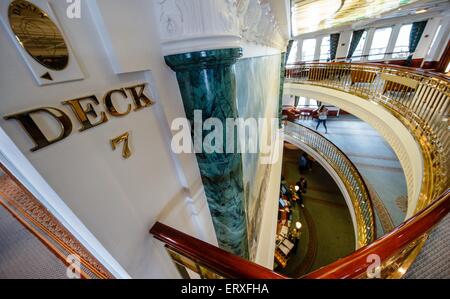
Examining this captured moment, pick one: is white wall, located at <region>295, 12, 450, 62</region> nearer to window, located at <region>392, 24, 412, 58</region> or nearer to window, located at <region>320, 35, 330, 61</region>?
window, located at <region>392, 24, 412, 58</region>

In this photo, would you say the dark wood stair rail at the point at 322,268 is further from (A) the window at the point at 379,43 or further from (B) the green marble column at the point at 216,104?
(A) the window at the point at 379,43

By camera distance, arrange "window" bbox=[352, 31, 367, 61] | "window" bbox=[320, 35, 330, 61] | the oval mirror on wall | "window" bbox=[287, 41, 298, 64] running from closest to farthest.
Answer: the oval mirror on wall → "window" bbox=[352, 31, 367, 61] → "window" bbox=[320, 35, 330, 61] → "window" bbox=[287, 41, 298, 64]

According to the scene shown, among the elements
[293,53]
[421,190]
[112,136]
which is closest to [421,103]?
[421,190]

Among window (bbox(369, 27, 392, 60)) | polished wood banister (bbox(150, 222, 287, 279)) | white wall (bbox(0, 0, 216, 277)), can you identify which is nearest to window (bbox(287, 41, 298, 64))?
window (bbox(369, 27, 392, 60))

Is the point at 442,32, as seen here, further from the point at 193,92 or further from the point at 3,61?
the point at 3,61

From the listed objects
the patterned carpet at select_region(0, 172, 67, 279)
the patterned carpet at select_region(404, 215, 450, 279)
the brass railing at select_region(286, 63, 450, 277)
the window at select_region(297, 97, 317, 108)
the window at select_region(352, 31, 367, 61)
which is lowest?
the window at select_region(297, 97, 317, 108)

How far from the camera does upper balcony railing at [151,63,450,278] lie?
2.85 ft

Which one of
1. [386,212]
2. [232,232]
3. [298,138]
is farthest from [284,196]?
[232,232]

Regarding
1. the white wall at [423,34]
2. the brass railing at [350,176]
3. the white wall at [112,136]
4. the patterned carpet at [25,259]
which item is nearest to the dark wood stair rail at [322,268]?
the white wall at [112,136]

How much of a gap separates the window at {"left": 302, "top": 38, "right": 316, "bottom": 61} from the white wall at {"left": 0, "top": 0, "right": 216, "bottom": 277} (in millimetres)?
16200

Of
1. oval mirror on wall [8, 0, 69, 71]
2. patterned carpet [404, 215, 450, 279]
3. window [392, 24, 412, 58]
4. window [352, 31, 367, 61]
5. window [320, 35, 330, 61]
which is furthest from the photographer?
window [320, 35, 330, 61]

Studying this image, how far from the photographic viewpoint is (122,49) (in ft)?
2.27

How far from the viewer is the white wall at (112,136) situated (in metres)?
0.51
